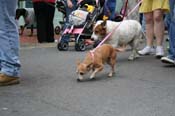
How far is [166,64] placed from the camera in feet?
25.6

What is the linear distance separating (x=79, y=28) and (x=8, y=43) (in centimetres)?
474

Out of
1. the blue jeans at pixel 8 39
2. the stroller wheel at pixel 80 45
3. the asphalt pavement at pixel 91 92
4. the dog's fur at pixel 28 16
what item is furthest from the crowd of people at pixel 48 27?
the dog's fur at pixel 28 16

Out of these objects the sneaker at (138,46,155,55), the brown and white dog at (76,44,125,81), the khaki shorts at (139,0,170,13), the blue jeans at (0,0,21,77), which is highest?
the khaki shorts at (139,0,170,13)

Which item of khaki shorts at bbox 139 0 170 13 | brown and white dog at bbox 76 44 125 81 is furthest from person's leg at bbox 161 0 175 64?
brown and white dog at bbox 76 44 125 81

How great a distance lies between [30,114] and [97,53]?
2139mm

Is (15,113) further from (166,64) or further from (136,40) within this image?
(136,40)

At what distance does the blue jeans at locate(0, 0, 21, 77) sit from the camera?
19.6 ft

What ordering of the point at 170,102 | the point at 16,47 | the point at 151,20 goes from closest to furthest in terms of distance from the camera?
the point at 170,102, the point at 16,47, the point at 151,20

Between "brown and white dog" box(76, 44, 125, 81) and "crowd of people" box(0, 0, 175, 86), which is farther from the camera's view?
"brown and white dog" box(76, 44, 125, 81)

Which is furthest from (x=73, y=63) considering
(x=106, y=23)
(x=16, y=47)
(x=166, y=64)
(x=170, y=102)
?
(x=170, y=102)

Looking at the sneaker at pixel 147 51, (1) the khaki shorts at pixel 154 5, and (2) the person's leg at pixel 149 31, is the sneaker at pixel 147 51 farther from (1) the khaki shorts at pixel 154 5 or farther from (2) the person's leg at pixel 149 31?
(1) the khaki shorts at pixel 154 5

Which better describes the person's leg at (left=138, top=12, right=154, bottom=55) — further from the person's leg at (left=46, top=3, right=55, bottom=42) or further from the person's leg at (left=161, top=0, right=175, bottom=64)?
the person's leg at (left=46, top=3, right=55, bottom=42)

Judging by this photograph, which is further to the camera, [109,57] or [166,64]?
[166,64]

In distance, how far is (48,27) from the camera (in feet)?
39.0
